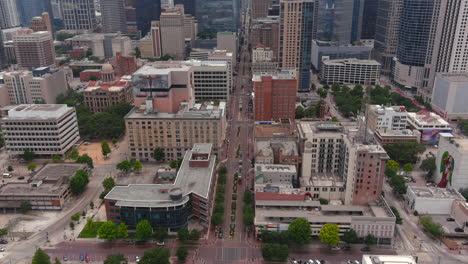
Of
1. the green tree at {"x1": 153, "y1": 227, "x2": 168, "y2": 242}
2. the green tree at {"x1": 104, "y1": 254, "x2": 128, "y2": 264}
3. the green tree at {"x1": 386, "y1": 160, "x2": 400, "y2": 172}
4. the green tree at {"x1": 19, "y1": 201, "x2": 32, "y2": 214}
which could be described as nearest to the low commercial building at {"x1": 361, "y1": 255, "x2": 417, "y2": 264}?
the green tree at {"x1": 153, "y1": 227, "x2": 168, "y2": 242}

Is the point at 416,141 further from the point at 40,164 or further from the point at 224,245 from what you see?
the point at 40,164

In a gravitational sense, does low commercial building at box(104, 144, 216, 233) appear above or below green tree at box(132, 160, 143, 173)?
above

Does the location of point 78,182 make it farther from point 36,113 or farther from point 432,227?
point 432,227

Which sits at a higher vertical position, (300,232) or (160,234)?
(300,232)

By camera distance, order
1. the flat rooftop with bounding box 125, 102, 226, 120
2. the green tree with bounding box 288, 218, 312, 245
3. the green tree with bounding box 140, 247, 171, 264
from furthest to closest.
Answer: the flat rooftop with bounding box 125, 102, 226, 120 < the green tree with bounding box 288, 218, 312, 245 < the green tree with bounding box 140, 247, 171, 264

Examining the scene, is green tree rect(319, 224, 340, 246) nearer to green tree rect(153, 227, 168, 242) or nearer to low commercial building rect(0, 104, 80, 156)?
green tree rect(153, 227, 168, 242)

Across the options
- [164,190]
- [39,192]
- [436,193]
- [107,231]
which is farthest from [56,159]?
[436,193]

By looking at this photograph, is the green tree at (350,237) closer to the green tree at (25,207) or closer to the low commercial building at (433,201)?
the low commercial building at (433,201)
